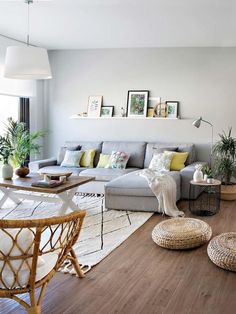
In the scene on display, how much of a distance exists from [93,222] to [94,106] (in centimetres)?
325

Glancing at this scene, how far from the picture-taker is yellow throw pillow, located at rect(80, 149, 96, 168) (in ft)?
21.5

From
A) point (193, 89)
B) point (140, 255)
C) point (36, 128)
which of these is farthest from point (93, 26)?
point (140, 255)

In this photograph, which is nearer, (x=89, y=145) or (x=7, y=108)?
(x=7, y=108)

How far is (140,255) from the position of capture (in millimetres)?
3439

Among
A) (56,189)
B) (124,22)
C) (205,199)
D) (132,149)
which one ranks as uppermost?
(124,22)

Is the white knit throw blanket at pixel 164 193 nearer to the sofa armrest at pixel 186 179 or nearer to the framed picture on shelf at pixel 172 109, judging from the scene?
the sofa armrest at pixel 186 179

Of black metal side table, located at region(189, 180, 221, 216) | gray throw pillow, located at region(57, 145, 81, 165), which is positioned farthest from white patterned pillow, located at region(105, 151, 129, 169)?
black metal side table, located at region(189, 180, 221, 216)

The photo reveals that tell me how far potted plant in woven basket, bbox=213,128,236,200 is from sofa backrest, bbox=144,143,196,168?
45 cm

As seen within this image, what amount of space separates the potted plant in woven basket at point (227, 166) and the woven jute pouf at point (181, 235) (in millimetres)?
2105

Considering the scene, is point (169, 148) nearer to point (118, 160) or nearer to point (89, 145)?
point (118, 160)

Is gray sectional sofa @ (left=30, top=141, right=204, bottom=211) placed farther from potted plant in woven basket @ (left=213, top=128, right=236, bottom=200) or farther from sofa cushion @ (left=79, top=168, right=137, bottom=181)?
potted plant in woven basket @ (left=213, top=128, right=236, bottom=200)

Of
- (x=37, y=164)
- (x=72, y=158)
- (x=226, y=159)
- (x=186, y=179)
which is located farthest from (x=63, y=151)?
(x=226, y=159)

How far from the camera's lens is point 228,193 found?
5.68 metres

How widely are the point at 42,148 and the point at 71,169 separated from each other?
1633 millimetres
